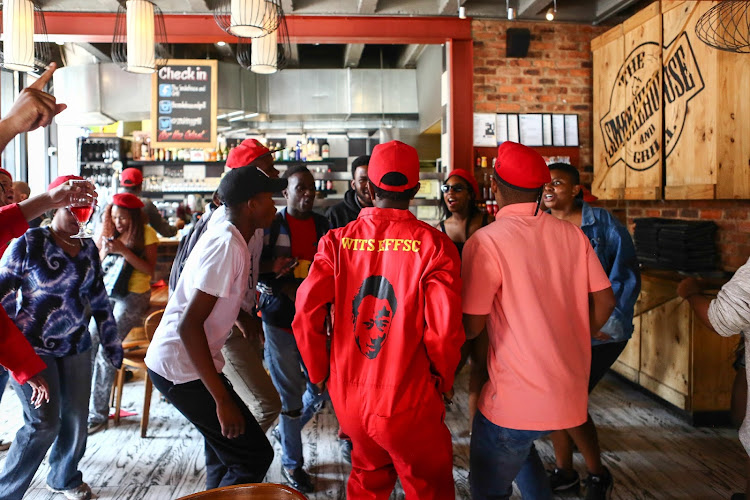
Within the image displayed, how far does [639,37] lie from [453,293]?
421 cm

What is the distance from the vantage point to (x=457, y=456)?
366cm

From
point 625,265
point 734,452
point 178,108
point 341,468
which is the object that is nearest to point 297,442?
point 341,468

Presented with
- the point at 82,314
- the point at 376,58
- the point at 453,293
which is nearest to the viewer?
the point at 453,293

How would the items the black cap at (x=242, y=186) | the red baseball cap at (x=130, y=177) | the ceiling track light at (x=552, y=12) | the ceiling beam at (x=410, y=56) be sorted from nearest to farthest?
1. the black cap at (x=242, y=186)
2. the red baseball cap at (x=130, y=177)
3. the ceiling track light at (x=552, y=12)
4. the ceiling beam at (x=410, y=56)

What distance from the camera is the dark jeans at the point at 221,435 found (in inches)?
85.7

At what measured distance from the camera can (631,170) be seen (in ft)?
17.3

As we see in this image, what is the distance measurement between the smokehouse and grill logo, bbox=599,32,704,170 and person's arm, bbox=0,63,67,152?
432 centimetres

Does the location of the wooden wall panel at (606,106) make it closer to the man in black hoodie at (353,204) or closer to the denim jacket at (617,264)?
the denim jacket at (617,264)

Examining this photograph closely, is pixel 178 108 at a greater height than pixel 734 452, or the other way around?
pixel 178 108

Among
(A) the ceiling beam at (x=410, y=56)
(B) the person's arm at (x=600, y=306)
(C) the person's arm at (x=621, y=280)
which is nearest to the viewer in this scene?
(B) the person's arm at (x=600, y=306)

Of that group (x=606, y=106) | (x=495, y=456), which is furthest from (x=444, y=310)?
(x=606, y=106)

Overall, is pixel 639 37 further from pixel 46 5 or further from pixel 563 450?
pixel 46 5

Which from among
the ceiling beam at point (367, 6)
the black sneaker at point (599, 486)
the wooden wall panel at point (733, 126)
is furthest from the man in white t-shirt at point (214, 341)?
the ceiling beam at point (367, 6)

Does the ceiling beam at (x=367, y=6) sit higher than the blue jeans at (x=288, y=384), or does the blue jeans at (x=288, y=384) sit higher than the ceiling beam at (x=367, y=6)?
the ceiling beam at (x=367, y=6)
